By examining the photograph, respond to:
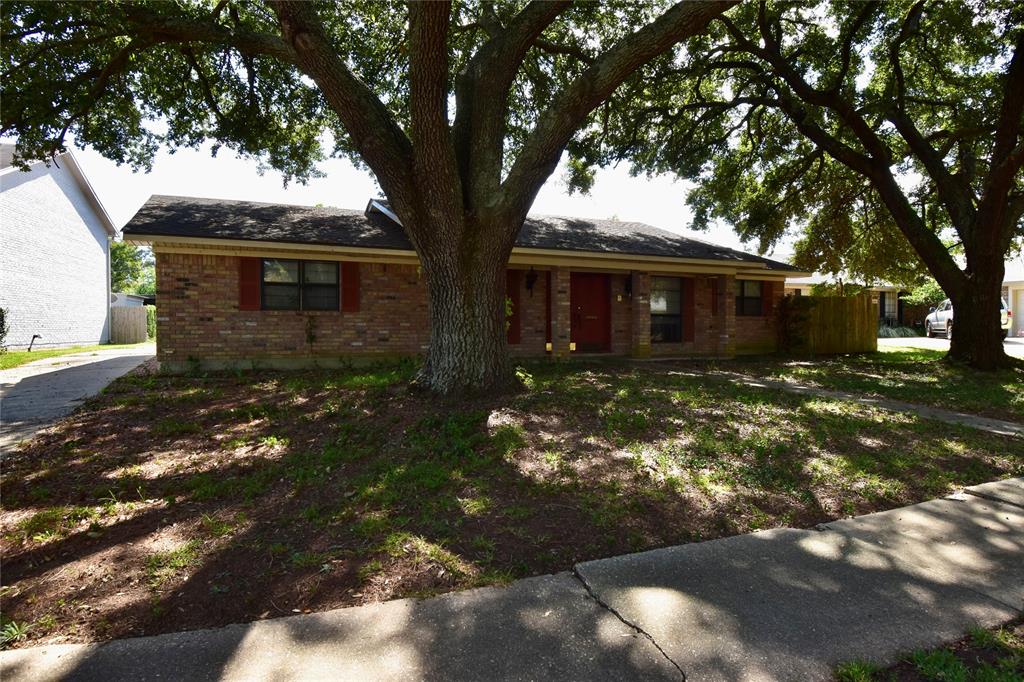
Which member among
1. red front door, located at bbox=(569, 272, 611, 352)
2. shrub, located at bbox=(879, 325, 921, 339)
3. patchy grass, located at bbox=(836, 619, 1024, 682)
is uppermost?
red front door, located at bbox=(569, 272, 611, 352)

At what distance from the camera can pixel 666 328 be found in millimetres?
14266

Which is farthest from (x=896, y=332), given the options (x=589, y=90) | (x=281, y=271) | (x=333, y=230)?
(x=281, y=271)

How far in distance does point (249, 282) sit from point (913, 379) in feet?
41.4

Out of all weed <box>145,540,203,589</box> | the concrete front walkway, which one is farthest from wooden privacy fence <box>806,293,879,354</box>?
weed <box>145,540,203,589</box>

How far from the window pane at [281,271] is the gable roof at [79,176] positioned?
12.4 metres

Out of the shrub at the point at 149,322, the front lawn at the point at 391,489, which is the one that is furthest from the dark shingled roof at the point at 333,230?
the shrub at the point at 149,322

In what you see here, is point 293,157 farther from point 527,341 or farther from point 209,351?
point 527,341

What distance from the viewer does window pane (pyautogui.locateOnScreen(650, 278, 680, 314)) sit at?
14086mm

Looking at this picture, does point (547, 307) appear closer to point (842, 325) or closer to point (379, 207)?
point (379, 207)

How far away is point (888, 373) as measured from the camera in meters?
10.9

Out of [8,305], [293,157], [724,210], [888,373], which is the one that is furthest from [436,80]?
[8,305]

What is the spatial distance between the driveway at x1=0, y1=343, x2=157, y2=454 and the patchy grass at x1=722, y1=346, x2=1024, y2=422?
1104 cm

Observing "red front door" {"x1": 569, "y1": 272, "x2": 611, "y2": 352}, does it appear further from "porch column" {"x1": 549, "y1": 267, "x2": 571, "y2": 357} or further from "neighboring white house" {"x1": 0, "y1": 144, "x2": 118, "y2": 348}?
"neighboring white house" {"x1": 0, "y1": 144, "x2": 118, "y2": 348}

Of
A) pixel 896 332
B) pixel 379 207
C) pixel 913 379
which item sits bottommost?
pixel 913 379
